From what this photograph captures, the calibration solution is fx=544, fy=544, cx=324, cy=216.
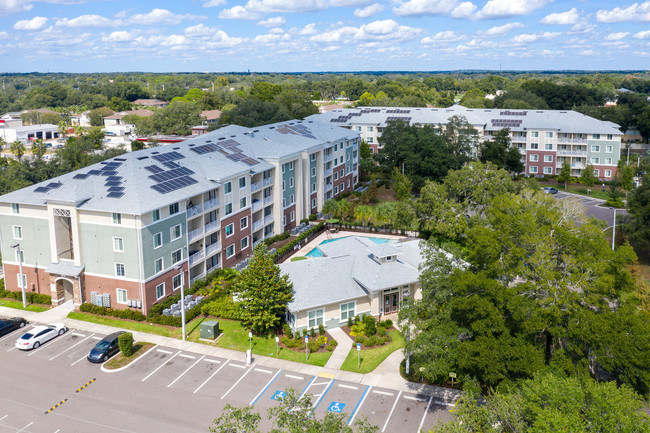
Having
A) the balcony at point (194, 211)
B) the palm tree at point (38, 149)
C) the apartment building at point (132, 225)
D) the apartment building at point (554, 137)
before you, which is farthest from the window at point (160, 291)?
the palm tree at point (38, 149)

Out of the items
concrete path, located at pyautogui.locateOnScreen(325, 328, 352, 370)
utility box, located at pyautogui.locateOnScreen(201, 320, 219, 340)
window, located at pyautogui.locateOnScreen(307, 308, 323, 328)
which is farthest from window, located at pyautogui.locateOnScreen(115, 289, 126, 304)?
concrete path, located at pyautogui.locateOnScreen(325, 328, 352, 370)

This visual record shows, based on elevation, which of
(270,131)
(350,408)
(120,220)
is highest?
(270,131)

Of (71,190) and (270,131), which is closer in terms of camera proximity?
(71,190)

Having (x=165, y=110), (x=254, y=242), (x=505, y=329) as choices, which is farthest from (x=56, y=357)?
(x=165, y=110)

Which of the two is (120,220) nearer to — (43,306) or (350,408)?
(43,306)

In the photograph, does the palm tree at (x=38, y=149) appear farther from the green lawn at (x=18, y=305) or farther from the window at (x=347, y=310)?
the window at (x=347, y=310)

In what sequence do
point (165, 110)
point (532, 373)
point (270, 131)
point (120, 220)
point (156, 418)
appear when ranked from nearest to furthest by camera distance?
point (532, 373) → point (156, 418) → point (120, 220) → point (270, 131) → point (165, 110)

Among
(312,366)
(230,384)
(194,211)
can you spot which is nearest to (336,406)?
(312,366)

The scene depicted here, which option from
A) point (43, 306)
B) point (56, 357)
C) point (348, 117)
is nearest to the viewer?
point (56, 357)
